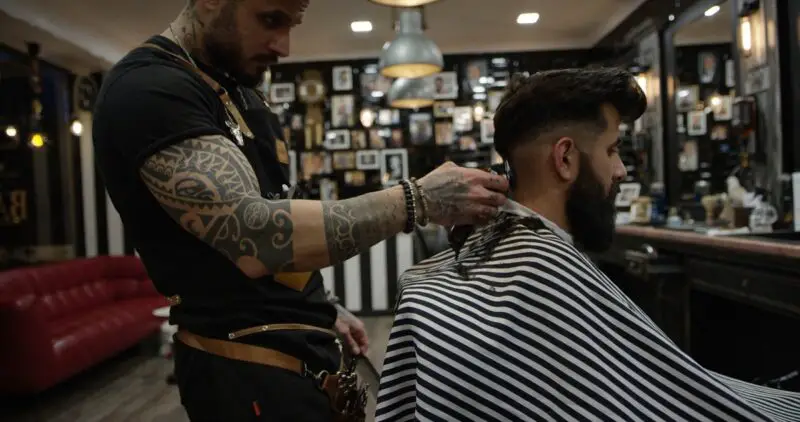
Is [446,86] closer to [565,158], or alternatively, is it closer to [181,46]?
[565,158]

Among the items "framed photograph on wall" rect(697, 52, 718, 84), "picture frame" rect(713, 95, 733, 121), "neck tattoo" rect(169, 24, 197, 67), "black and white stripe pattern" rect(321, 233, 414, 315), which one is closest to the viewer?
"neck tattoo" rect(169, 24, 197, 67)

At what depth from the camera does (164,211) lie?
1.05m

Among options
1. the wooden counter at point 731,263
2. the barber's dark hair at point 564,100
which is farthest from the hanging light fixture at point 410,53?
the barber's dark hair at point 564,100

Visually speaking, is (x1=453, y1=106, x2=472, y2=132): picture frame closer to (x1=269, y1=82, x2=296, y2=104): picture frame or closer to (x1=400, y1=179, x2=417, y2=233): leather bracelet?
(x1=269, y1=82, x2=296, y2=104): picture frame

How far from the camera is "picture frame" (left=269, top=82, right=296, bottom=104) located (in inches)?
304

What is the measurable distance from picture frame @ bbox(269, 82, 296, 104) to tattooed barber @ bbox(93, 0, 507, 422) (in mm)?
6641

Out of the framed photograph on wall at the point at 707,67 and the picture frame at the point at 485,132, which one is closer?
the framed photograph on wall at the point at 707,67

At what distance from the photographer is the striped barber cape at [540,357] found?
1003mm

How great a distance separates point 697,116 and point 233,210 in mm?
5568

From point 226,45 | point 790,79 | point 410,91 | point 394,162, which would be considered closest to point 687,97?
point 790,79

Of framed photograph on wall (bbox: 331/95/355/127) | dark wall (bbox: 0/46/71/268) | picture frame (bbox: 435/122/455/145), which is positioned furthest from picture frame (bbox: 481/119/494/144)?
dark wall (bbox: 0/46/71/268)

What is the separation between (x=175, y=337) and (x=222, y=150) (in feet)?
1.54

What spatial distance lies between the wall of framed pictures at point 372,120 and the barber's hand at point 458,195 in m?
6.53

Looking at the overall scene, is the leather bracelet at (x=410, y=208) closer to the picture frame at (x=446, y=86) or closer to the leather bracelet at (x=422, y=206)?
the leather bracelet at (x=422, y=206)
